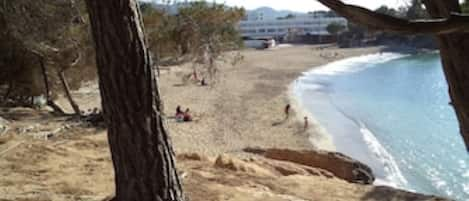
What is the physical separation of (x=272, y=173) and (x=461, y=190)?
934 centimetres

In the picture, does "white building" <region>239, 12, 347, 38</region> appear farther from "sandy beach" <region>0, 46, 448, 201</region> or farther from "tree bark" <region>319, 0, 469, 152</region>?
"tree bark" <region>319, 0, 469, 152</region>

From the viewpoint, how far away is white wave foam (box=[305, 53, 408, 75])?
46.7m

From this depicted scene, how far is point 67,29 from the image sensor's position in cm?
1331

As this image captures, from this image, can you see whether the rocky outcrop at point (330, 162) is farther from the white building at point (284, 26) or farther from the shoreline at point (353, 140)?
the white building at point (284, 26)

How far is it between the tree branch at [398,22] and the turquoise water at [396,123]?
13410mm

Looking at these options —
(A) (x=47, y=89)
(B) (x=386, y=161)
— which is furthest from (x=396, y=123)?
(A) (x=47, y=89)

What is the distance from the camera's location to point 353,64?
5328 cm

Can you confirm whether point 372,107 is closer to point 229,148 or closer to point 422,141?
point 422,141

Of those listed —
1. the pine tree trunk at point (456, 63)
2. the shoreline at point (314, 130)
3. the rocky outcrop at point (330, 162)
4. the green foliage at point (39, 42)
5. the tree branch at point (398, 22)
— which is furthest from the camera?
the shoreline at point (314, 130)

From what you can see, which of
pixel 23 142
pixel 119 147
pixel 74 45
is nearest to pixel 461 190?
pixel 74 45

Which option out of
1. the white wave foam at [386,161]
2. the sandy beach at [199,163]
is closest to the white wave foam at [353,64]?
the sandy beach at [199,163]

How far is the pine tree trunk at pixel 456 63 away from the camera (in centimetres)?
173

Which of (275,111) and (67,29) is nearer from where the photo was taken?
(67,29)

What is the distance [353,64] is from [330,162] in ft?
142
